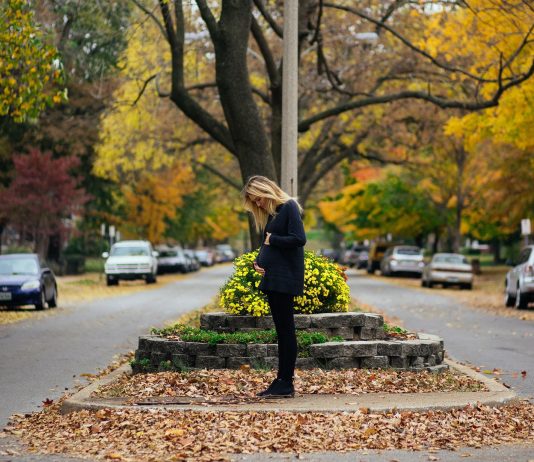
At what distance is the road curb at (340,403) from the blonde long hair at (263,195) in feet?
5.45

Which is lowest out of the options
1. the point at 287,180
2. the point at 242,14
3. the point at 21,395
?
the point at 21,395

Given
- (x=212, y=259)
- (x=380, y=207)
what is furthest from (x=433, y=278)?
(x=212, y=259)

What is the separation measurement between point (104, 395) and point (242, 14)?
10.0 metres

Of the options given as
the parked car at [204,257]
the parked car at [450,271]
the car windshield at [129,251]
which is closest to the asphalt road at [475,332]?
the parked car at [450,271]

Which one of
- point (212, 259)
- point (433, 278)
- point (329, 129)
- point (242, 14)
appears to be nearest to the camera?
point (242, 14)

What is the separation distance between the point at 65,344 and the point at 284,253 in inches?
368

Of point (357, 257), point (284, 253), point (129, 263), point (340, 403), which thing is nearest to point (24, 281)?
point (284, 253)

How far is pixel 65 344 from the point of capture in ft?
61.4

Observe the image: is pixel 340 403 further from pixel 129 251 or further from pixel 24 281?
pixel 129 251

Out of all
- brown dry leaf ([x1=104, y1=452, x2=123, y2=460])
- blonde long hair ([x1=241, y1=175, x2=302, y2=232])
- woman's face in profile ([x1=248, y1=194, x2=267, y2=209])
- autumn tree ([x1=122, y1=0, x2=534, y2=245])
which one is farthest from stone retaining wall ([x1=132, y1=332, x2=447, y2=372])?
autumn tree ([x1=122, y1=0, x2=534, y2=245])

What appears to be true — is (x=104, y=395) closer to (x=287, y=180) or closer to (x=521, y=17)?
(x=287, y=180)

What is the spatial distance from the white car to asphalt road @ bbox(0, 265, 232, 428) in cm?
1462

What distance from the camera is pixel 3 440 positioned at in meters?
9.12

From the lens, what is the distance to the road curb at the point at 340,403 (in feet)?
31.3
